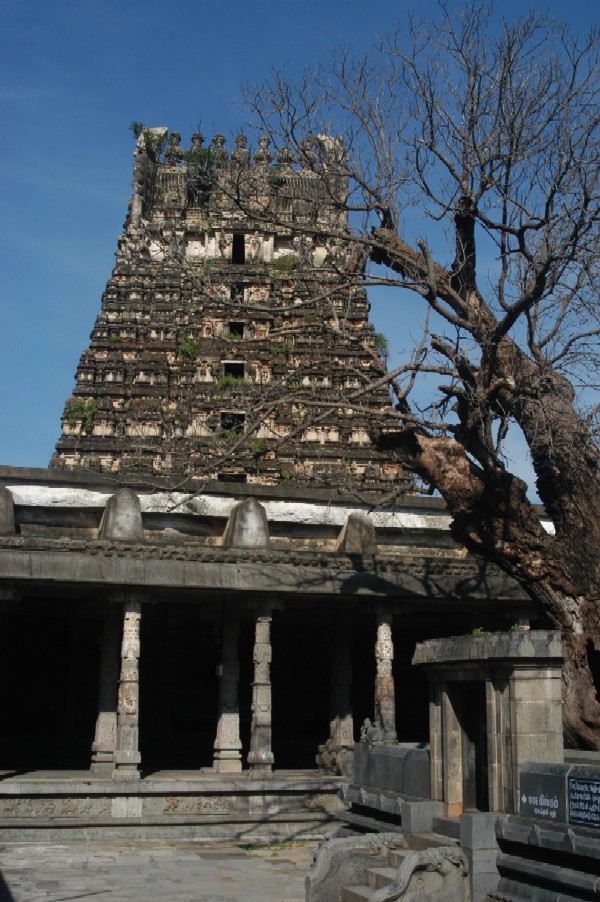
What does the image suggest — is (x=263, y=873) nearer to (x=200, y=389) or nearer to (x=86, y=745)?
(x=86, y=745)

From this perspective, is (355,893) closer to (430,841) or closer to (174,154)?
(430,841)

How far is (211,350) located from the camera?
2827 cm

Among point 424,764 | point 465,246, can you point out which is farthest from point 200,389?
point 424,764

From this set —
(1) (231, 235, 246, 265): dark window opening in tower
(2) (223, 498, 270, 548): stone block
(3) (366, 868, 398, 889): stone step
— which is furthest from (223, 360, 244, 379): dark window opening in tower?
(3) (366, 868, 398, 889): stone step

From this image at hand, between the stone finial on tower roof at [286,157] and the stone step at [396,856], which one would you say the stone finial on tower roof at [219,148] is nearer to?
the stone finial on tower roof at [286,157]

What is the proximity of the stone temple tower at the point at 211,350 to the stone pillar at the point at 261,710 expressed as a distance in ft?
20.3

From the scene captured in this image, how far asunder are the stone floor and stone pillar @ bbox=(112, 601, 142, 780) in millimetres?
1056

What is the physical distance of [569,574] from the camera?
11.4 meters

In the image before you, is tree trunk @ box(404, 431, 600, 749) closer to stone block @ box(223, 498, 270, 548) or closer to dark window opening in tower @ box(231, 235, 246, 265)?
stone block @ box(223, 498, 270, 548)

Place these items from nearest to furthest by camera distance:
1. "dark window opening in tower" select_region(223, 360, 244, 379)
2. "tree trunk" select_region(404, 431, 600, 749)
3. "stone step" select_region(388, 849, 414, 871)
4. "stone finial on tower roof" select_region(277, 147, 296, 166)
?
"stone step" select_region(388, 849, 414, 871) < "tree trunk" select_region(404, 431, 600, 749) < "stone finial on tower roof" select_region(277, 147, 296, 166) < "dark window opening in tower" select_region(223, 360, 244, 379)

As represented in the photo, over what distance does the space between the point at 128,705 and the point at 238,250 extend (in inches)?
758

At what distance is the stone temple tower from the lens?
25.5 m

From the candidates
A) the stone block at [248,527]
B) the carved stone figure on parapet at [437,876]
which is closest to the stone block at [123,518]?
the stone block at [248,527]

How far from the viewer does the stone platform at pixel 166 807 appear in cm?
1442
